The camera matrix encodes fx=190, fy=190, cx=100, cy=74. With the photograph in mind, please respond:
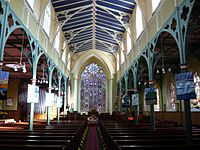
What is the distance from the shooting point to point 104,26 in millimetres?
20984

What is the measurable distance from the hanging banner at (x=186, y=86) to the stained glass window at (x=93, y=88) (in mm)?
21842

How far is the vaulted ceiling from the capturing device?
16344 millimetres

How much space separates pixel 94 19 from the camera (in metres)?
19.8

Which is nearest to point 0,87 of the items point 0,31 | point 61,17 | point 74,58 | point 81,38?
point 0,31

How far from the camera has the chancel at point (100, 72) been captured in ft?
22.9

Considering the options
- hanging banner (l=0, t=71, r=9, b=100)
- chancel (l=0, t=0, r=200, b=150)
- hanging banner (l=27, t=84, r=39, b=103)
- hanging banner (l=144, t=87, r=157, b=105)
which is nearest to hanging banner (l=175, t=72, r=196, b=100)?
chancel (l=0, t=0, r=200, b=150)

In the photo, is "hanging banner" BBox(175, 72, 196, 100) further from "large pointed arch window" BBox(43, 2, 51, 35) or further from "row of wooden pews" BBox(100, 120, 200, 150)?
"large pointed arch window" BBox(43, 2, 51, 35)

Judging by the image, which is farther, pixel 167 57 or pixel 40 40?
pixel 167 57

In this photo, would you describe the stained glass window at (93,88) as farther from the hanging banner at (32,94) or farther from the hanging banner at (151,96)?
the hanging banner at (32,94)

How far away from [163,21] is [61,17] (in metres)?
10.9

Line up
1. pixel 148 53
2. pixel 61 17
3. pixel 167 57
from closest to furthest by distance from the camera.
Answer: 1. pixel 148 53
2. pixel 167 57
3. pixel 61 17

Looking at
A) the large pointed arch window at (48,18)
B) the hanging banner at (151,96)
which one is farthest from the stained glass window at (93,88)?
the hanging banner at (151,96)

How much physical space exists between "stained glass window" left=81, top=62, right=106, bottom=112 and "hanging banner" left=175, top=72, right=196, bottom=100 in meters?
21.8

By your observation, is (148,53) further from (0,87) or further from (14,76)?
(14,76)
